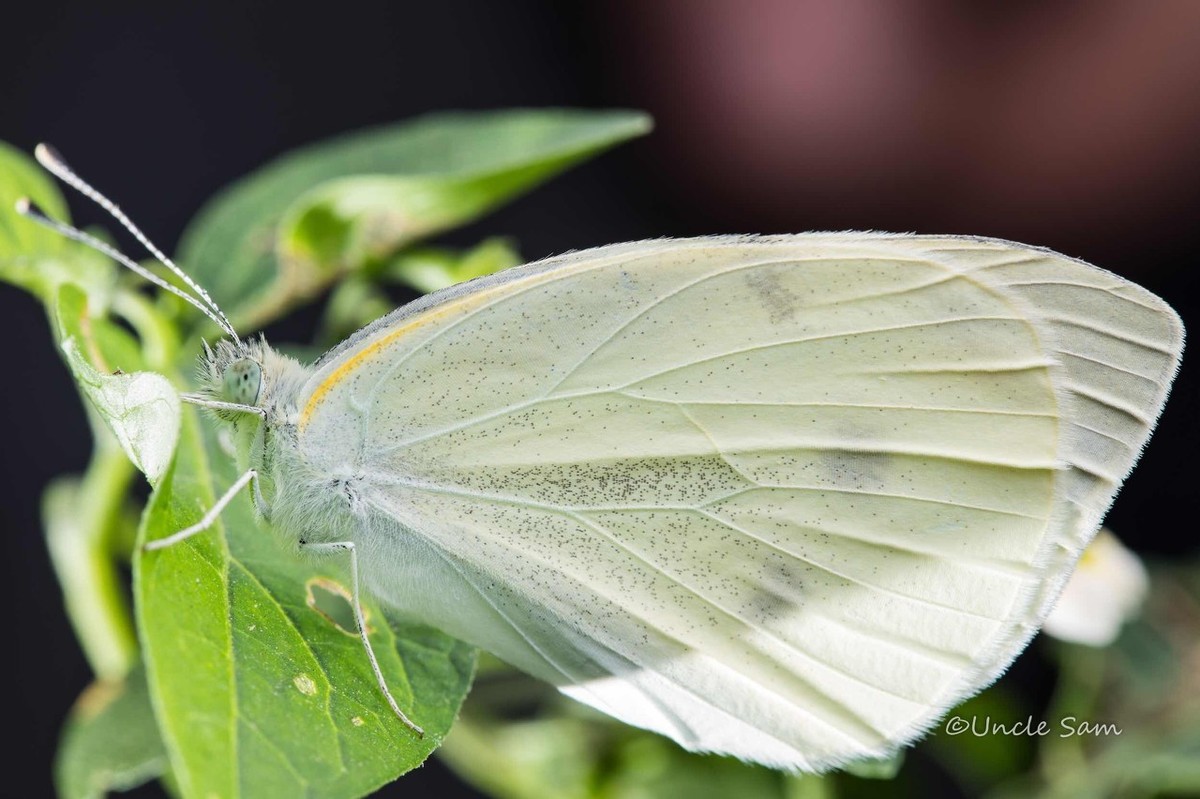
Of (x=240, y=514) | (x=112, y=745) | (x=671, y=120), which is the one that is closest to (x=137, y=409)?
(x=240, y=514)

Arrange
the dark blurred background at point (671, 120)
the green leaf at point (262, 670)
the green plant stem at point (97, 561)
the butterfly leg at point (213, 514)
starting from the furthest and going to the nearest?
the dark blurred background at point (671, 120), the green plant stem at point (97, 561), the butterfly leg at point (213, 514), the green leaf at point (262, 670)

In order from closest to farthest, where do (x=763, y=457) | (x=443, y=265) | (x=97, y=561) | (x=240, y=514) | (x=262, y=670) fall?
(x=262, y=670) → (x=240, y=514) → (x=763, y=457) → (x=97, y=561) → (x=443, y=265)

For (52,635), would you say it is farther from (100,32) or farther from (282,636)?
(282,636)

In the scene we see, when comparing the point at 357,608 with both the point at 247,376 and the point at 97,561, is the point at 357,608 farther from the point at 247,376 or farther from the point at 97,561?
the point at 97,561

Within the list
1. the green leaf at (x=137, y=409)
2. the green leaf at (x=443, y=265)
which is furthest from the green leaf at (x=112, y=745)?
the green leaf at (x=443, y=265)

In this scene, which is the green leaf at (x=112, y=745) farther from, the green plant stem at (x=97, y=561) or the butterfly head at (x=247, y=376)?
the butterfly head at (x=247, y=376)

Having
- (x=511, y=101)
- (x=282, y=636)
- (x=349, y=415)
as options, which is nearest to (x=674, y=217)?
(x=511, y=101)
